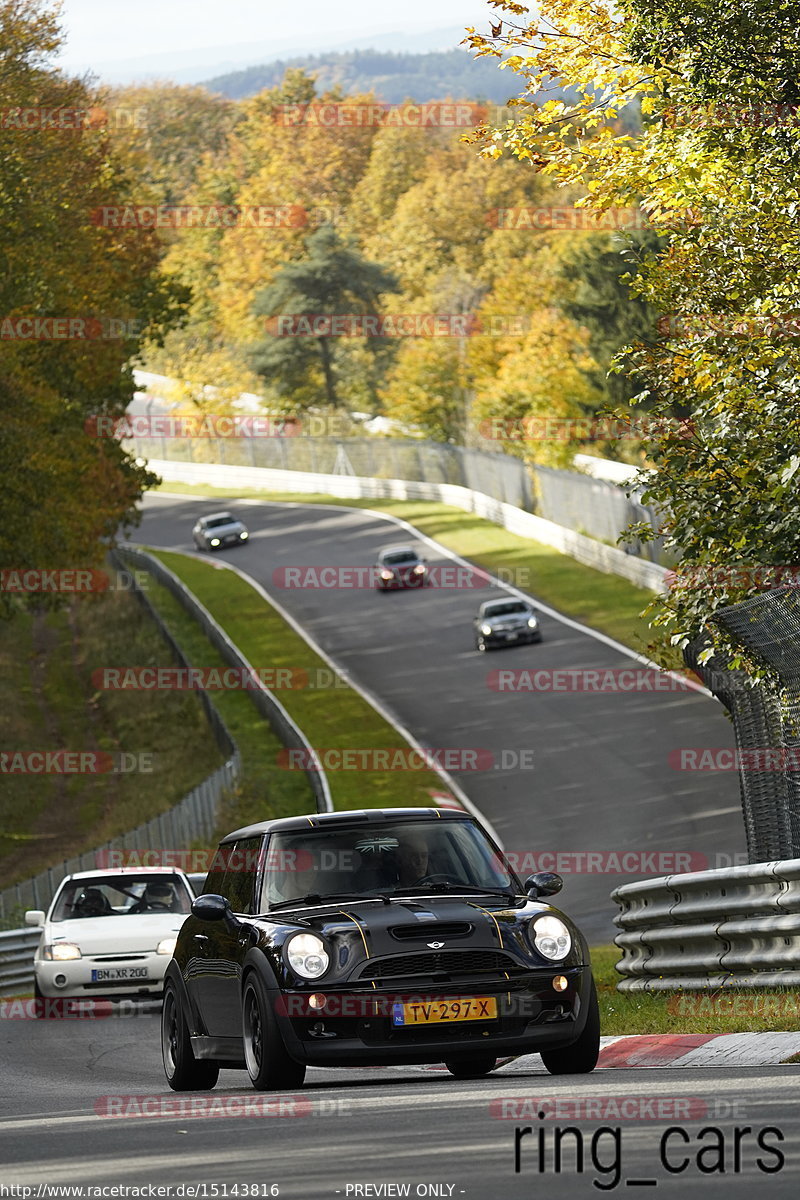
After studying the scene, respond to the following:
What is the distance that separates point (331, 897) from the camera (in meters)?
10.4

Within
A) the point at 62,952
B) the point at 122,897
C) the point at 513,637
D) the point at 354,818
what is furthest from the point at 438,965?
the point at 513,637

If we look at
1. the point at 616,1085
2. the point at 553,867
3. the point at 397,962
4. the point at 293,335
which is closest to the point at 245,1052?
the point at 397,962

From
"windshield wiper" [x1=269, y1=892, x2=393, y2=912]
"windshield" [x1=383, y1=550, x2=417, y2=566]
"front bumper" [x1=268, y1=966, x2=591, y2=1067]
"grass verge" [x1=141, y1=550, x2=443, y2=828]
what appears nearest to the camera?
"front bumper" [x1=268, y1=966, x2=591, y2=1067]

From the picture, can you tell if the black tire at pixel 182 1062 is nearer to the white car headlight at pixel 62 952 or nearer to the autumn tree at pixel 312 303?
the white car headlight at pixel 62 952

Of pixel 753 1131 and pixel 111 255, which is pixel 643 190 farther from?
pixel 111 255

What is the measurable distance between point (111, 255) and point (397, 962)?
4364cm

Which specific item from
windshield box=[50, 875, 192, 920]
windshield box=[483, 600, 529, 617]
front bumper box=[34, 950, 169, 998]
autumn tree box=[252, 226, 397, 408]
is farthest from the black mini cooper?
autumn tree box=[252, 226, 397, 408]

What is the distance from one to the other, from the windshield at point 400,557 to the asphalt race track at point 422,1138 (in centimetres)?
5101

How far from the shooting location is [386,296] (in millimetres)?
110250

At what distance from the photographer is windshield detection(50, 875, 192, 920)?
19.7 metres

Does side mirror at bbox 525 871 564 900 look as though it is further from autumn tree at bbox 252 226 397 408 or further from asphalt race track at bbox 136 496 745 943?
autumn tree at bbox 252 226 397 408

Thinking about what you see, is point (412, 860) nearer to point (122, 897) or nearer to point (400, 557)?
point (122, 897)

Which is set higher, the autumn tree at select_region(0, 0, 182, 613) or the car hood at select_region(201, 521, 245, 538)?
the autumn tree at select_region(0, 0, 182, 613)

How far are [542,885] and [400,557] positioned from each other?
5158cm
